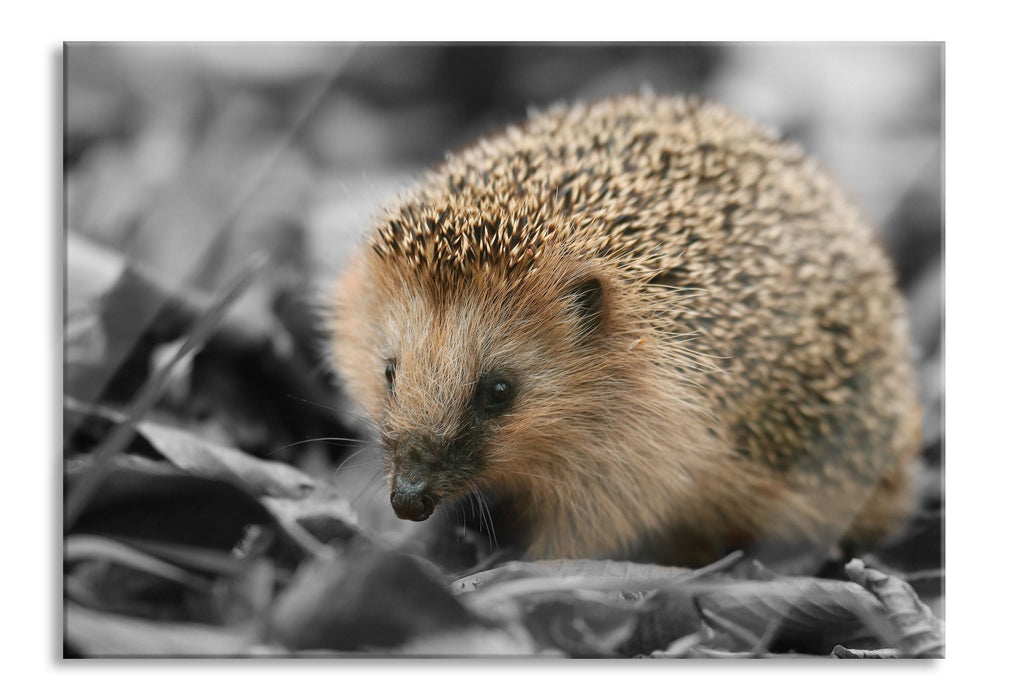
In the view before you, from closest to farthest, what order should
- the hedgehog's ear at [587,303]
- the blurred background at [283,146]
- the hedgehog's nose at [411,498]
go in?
the hedgehog's nose at [411,498] < the hedgehog's ear at [587,303] < the blurred background at [283,146]

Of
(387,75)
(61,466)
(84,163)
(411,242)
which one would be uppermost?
(387,75)

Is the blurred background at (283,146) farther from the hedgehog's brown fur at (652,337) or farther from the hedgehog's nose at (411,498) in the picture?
the hedgehog's nose at (411,498)

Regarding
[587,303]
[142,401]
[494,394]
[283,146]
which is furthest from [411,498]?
[283,146]

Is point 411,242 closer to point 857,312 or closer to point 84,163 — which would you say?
point 84,163

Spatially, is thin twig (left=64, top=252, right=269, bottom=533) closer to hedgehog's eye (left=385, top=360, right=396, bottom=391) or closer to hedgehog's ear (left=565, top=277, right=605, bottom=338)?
hedgehog's eye (left=385, top=360, right=396, bottom=391)

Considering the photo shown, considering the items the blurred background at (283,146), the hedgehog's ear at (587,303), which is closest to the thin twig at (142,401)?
the blurred background at (283,146)

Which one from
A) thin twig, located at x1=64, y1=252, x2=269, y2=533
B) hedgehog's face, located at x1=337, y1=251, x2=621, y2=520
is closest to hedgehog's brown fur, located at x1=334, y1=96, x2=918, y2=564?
hedgehog's face, located at x1=337, y1=251, x2=621, y2=520
